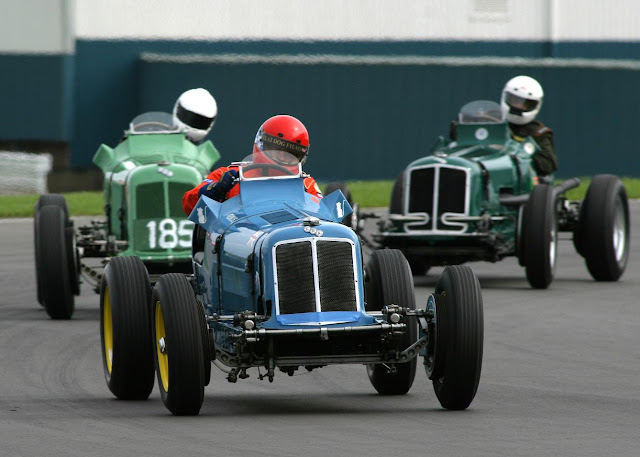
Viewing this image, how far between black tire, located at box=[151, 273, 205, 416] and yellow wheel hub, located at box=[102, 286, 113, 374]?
1.05 meters

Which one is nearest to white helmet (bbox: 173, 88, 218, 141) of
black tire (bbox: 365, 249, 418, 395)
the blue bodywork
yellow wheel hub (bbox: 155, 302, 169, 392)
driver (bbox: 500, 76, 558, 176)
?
driver (bbox: 500, 76, 558, 176)

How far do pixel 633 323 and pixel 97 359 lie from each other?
15.0 ft

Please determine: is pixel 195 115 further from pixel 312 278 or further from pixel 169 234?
pixel 312 278

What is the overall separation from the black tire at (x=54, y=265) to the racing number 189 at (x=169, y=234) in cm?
74

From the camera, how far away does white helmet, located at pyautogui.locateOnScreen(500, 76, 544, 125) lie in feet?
54.9

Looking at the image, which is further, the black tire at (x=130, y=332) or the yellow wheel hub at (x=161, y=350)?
the black tire at (x=130, y=332)

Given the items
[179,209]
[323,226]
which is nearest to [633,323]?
[179,209]

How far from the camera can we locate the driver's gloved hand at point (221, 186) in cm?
930

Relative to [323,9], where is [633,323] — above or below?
below

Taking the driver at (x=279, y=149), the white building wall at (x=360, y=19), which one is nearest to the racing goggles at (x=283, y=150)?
the driver at (x=279, y=149)

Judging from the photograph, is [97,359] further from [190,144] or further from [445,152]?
[445,152]

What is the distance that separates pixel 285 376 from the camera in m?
9.80

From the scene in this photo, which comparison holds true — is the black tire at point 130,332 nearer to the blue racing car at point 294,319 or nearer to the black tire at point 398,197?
the blue racing car at point 294,319

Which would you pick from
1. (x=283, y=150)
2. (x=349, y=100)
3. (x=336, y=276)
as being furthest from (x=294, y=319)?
(x=349, y=100)
